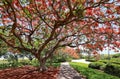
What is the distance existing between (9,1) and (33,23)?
7.95 metres

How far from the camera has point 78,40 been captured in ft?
67.4

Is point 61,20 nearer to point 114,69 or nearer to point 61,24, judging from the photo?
point 61,24

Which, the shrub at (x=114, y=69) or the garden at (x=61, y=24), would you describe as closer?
the garden at (x=61, y=24)

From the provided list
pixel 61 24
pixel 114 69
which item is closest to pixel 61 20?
pixel 61 24

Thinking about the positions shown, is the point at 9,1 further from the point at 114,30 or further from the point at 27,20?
the point at 114,30

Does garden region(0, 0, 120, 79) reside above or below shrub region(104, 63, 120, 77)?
above

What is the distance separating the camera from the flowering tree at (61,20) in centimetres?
1298

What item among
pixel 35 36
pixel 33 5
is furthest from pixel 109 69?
pixel 33 5

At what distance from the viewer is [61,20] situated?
14391mm

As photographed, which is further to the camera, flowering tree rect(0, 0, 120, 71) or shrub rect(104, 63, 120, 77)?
shrub rect(104, 63, 120, 77)

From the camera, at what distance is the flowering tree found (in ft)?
42.6

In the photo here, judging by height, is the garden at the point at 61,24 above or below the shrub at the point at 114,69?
above

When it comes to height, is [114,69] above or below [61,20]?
below

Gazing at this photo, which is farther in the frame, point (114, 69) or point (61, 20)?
point (114, 69)
